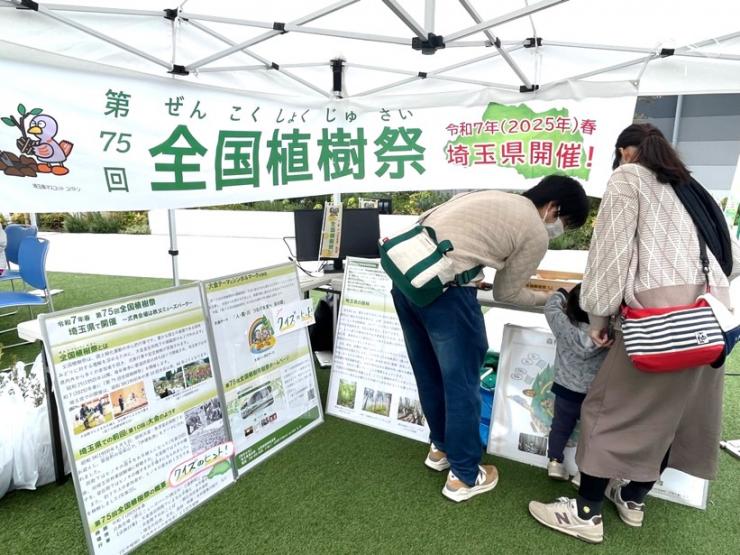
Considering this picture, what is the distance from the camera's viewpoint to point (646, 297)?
56.0 inches

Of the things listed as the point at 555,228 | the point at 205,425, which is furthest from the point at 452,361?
the point at 205,425

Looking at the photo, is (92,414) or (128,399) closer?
(92,414)

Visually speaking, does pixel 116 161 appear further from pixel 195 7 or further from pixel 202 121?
pixel 195 7

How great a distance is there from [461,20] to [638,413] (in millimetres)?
1978

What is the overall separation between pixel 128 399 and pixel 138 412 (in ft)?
0.21

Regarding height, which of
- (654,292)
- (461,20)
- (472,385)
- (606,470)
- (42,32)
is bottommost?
(606,470)

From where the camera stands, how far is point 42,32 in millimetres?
1952

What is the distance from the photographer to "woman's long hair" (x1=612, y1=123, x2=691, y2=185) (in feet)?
4.61

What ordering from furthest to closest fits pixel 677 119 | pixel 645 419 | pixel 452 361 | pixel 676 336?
pixel 677 119
pixel 452 361
pixel 645 419
pixel 676 336

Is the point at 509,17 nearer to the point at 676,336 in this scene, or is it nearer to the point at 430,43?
the point at 430,43

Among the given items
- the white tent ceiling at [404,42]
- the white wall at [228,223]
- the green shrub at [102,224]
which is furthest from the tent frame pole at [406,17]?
the green shrub at [102,224]

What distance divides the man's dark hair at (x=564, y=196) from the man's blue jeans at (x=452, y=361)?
422mm

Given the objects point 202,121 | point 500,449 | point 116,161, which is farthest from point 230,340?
point 500,449

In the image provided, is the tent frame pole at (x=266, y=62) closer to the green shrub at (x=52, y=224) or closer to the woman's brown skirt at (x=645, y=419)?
the woman's brown skirt at (x=645, y=419)
